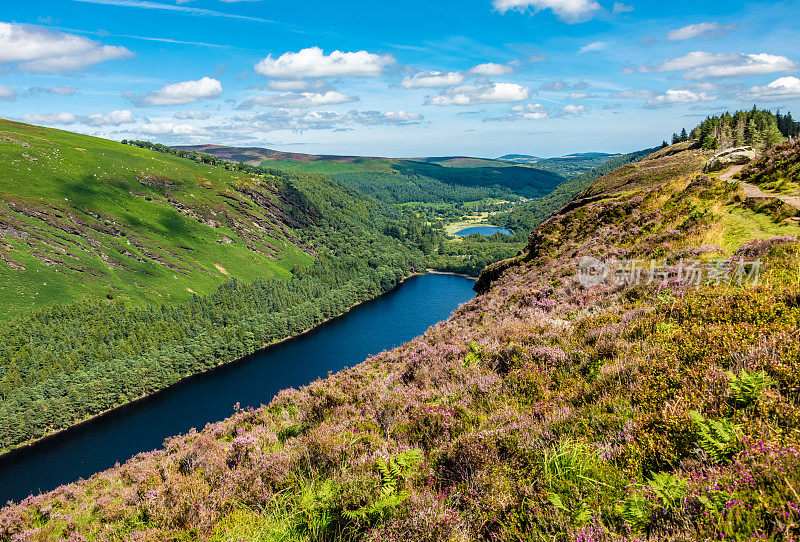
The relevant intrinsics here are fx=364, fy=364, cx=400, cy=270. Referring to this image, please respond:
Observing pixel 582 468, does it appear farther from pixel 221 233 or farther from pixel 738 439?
pixel 221 233

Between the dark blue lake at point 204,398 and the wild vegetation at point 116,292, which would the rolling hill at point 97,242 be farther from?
the dark blue lake at point 204,398

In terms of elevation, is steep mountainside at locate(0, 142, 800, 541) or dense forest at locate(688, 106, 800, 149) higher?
dense forest at locate(688, 106, 800, 149)

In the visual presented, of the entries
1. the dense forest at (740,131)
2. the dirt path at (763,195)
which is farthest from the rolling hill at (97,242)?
the dense forest at (740,131)

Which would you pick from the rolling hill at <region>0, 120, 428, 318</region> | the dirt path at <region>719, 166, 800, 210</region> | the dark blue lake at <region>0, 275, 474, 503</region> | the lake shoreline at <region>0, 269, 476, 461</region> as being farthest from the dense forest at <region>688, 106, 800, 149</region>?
the rolling hill at <region>0, 120, 428, 318</region>

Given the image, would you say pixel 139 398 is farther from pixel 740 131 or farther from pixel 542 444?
pixel 740 131

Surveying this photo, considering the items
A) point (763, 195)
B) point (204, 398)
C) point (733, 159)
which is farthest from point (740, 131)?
point (204, 398)

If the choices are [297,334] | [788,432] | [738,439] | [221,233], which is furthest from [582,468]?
[221,233]

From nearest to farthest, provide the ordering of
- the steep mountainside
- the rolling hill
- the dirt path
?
1. the steep mountainside
2. the dirt path
3. the rolling hill

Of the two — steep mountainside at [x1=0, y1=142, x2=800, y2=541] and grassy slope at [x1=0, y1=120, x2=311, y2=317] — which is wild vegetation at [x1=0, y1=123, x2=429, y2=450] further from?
steep mountainside at [x1=0, y1=142, x2=800, y2=541]
